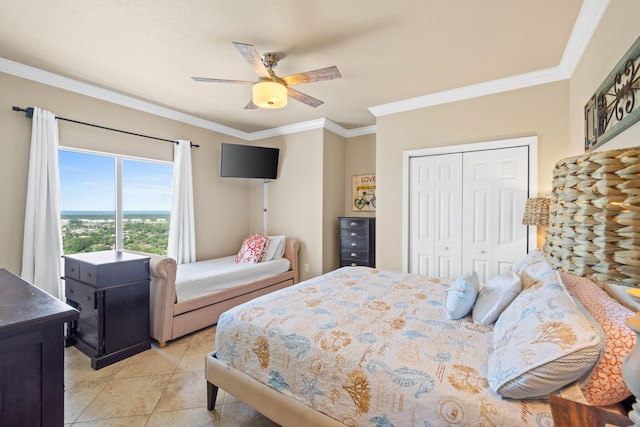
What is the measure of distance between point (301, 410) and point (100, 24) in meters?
2.87

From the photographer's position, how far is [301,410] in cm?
138

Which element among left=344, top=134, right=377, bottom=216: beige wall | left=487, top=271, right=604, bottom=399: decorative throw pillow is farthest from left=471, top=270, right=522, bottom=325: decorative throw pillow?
left=344, top=134, right=377, bottom=216: beige wall

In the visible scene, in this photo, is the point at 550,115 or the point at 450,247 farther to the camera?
the point at 450,247

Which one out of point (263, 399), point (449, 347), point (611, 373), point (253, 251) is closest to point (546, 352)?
point (611, 373)

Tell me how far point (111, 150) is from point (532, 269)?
4.30 m

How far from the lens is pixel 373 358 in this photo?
1283 millimetres

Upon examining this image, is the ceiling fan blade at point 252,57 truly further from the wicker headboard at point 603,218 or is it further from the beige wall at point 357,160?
the beige wall at point 357,160

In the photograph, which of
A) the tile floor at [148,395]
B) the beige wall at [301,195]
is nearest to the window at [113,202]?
the tile floor at [148,395]

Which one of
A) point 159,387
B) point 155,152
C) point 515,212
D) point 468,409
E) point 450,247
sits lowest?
point 159,387

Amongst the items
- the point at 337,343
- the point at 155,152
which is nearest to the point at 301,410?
the point at 337,343

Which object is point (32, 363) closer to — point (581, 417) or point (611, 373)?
point (581, 417)

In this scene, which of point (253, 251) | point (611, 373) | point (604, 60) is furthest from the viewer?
point (253, 251)

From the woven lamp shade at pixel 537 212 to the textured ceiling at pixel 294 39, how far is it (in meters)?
1.28

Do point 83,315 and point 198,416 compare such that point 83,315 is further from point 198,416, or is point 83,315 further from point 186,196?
point 186,196
